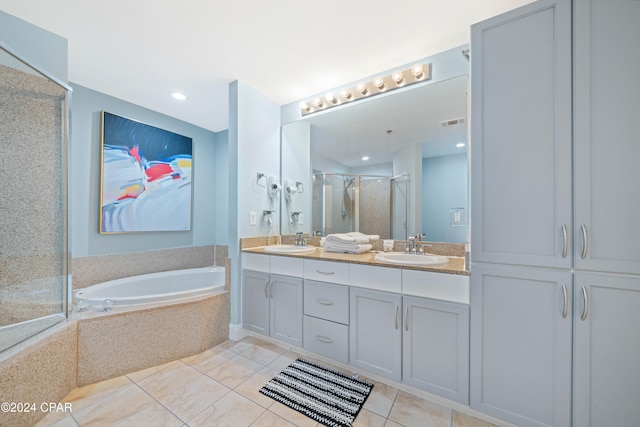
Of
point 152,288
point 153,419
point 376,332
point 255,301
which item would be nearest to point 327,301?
point 376,332

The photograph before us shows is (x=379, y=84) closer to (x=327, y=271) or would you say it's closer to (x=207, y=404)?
(x=327, y=271)

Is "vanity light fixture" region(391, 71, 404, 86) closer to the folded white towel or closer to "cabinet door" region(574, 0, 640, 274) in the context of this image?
"cabinet door" region(574, 0, 640, 274)

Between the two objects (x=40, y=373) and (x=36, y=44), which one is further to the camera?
(x=36, y=44)

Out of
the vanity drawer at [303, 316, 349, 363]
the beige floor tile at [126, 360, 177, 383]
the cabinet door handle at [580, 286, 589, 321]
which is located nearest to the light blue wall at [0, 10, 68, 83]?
the beige floor tile at [126, 360, 177, 383]

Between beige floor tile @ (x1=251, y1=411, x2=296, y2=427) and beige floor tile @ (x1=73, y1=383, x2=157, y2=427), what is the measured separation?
0.69 metres

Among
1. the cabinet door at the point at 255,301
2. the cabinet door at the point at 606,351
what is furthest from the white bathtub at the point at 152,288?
the cabinet door at the point at 606,351

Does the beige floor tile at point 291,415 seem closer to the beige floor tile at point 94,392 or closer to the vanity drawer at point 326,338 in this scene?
the vanity drawer at point 326,338

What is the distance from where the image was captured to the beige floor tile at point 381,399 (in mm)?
1442

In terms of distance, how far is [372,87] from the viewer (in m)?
2.21

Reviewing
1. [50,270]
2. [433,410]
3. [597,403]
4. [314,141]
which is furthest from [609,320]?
[50,270]

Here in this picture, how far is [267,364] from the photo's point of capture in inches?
74.7

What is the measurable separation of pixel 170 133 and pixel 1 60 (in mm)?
1541

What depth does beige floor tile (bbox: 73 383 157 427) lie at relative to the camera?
1.33 m

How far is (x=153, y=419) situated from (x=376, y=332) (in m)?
1.41
